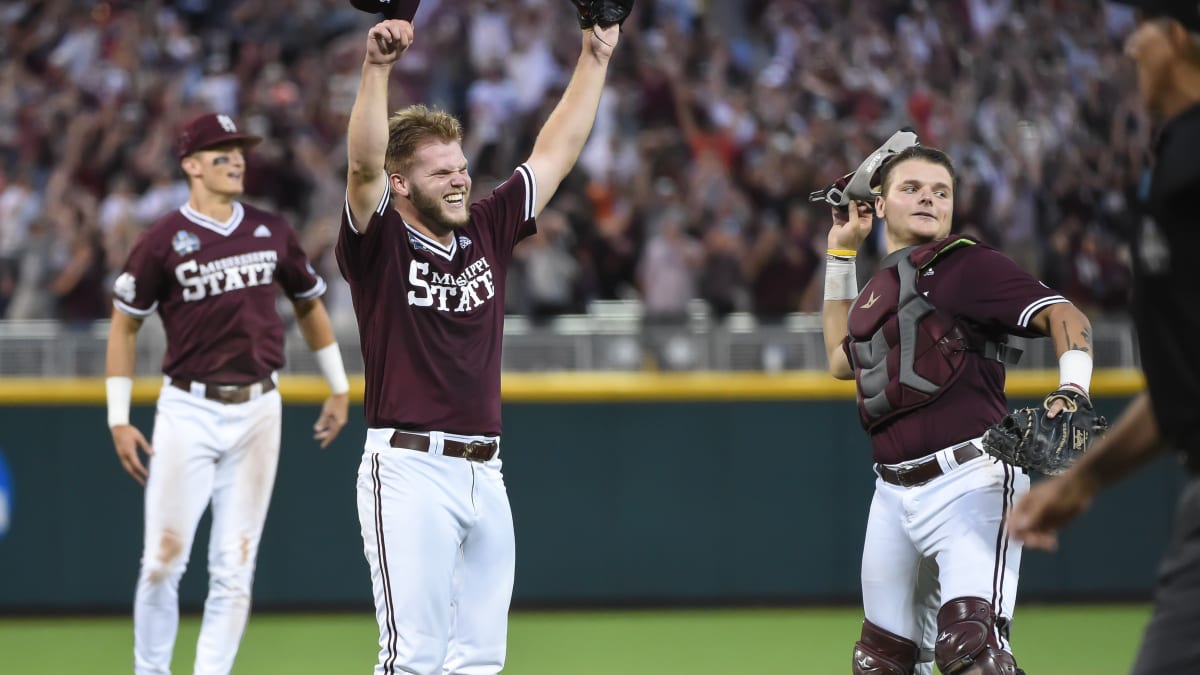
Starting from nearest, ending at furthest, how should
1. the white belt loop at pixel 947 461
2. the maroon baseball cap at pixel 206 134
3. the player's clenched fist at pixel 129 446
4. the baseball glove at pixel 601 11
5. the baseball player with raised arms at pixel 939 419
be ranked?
the baseball player with raised arms at pixel 939 419 → the white belt loop at pixel 947 461 → the baseball glove at pixel 601 11 → the player's clenched fist at pixel 129 446 → the maroon baseball cap at pixel 206 134

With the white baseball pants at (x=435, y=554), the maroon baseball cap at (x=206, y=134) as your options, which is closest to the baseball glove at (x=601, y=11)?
the white baseball pants at (x=435, y=554)

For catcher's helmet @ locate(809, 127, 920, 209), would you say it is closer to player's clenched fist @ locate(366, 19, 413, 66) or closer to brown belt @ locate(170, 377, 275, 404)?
player's clenched fist @ locate(366, 19, 413, 66)

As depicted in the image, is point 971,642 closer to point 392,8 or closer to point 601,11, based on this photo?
point 601,11

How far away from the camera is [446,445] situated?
487cm

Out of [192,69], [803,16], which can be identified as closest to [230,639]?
[192,69]

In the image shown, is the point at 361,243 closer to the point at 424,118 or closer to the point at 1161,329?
the point at 424,118

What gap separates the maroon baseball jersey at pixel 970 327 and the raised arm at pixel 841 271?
24.4 inches

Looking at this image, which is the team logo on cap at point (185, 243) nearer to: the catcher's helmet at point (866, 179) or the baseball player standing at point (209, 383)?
the baseball player standing at point (209, 383)

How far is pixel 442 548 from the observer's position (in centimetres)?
477

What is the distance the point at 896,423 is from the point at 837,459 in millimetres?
5035

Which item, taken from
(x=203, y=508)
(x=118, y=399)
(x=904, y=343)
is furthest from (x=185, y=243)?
→ (x=904, y=343)

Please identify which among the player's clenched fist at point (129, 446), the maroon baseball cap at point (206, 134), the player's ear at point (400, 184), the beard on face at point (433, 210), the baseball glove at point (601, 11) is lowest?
the player's clenched fist at point (129, 446)

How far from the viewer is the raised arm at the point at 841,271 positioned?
583 centimetres

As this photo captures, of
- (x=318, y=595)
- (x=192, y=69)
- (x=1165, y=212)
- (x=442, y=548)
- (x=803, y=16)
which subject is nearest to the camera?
(x=1165, y=212)
